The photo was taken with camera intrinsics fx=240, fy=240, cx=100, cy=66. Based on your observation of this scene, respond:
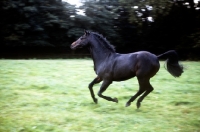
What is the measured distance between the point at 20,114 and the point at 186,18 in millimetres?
26996

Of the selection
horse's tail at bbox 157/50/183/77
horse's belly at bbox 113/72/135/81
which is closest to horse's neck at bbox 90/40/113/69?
horse's belly at bbox 113/72/135/81

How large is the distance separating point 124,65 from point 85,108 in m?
1.59

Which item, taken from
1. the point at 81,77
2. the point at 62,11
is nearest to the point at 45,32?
the point at 62,11

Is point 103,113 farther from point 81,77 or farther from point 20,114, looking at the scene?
point 81,77

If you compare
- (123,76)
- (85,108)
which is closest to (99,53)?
(123,76)

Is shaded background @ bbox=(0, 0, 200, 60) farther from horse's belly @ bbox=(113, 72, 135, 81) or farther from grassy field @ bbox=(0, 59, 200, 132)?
horse's belly @ bbox=(113, 72, 135, 81)

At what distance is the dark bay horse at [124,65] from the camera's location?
20.3ft

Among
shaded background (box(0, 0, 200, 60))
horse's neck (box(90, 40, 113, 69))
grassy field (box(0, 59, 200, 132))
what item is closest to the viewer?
grassy field (box(0, 59, 200, 132))

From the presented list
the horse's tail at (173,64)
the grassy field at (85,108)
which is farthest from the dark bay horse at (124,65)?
the grassy field at (85,108)

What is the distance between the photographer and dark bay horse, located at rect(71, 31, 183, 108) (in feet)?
20.3

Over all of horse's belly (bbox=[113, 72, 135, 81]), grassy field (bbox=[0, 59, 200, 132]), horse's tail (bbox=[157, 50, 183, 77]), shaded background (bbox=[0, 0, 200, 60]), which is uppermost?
shaded background (bbox=[0, 0, 200, 60])

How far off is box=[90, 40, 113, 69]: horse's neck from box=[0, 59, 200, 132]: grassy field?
126cm

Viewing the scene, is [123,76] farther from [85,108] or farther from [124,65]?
[85,108]

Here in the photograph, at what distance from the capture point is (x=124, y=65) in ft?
21.2
